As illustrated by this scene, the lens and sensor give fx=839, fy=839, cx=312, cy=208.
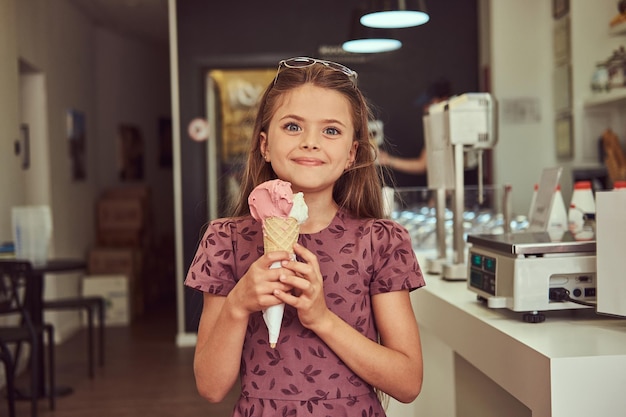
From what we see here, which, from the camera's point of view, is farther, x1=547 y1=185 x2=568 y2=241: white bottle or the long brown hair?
x1=547 y1=185 x2=568 y2=241: white bottle

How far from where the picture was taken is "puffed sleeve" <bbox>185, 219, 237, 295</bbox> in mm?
1536

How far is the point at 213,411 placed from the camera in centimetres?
480

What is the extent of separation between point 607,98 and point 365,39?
60.3 inches

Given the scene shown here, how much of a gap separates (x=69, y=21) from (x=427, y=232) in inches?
218

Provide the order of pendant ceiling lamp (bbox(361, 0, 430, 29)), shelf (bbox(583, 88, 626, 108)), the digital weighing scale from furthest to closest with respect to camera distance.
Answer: shelf (bbox(583, 88, 626, 108)) < pendant ceiling lamp (bbox(361, 0, 430, 29)) < the digital weighing scale

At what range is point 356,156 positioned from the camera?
1707 millimetres

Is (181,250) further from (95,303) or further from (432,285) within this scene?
(432,285)

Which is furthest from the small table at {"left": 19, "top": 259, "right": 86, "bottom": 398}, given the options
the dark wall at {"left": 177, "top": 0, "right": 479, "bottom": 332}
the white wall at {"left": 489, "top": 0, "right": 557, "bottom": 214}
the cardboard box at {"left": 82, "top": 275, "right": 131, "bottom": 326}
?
the white wall at {"left": 489, "top": 0, "right": 557, "bottom": 214}

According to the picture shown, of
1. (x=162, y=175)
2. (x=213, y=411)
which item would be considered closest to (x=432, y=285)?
(x=213, y=411)

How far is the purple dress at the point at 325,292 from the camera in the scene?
1.51 metres

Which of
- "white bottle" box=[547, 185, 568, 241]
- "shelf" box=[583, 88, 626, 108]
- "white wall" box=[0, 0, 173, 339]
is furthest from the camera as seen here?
"white wall" box=[0, 0, 173, 339]

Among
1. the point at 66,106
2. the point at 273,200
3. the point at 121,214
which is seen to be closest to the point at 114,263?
the point at 121,214

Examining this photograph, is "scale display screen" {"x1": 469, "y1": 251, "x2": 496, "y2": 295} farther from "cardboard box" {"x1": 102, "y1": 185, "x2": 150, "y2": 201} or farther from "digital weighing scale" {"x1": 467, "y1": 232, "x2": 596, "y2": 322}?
"cardboard box" {"x1": 102, "y1": 185, "x2": 150, "y2": 201}

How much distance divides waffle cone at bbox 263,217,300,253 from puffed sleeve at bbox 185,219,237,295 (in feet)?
0.69
